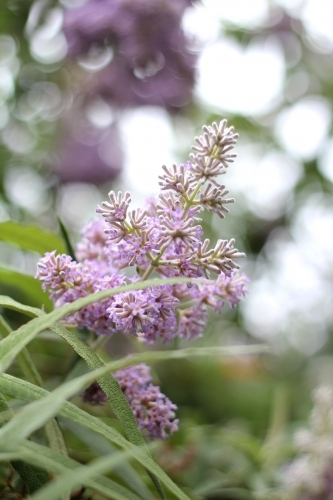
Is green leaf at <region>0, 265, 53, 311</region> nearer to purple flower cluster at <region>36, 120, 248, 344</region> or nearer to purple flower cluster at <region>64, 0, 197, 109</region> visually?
purple flower cluster at <region>36, 120, 248, 344</region>

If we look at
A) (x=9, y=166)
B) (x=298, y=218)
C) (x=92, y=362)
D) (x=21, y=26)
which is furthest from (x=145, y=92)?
(x=92, y=362)

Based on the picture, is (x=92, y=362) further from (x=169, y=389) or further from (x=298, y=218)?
(x=298, y=218)

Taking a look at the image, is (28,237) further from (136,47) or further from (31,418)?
(136,47)

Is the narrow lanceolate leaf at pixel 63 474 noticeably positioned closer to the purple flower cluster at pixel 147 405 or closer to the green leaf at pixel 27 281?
the purple flower cluster at pixel 147 405

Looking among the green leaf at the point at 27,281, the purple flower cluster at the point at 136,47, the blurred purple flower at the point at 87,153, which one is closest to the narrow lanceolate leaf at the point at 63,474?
the green leaf at the point at 27,281

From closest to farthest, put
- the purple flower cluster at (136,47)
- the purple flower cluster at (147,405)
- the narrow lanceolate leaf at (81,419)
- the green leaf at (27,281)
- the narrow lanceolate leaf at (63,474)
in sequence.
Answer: the narrow lanceolate leaf at (63,474) < the narrow lanceolate leaf at (81,419) < the purple flower cluster at (147,405) < the green leaf at (27,281) < the purple flower cluster at (136,47)

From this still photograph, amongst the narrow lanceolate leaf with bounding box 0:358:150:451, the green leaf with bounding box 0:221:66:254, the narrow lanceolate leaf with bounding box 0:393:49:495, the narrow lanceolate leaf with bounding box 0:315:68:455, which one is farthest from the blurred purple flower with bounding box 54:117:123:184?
the narrow lanceolate leaf with bounding box 0:358:150:451

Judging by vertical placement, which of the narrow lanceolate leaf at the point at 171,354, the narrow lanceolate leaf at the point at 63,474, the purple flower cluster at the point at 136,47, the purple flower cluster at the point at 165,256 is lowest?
the narrow lanceolate leaf at the point at 63,474

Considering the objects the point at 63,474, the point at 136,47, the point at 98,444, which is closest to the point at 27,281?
the point at 98,444
